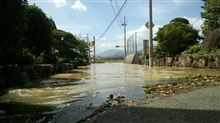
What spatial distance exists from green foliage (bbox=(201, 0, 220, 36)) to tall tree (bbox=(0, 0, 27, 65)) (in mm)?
23467

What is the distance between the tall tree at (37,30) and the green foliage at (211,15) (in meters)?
16.5

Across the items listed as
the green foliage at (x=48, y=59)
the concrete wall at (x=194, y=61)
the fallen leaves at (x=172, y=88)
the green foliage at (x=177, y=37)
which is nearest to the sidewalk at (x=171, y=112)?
the fallen leaves at (x=172, y=88)

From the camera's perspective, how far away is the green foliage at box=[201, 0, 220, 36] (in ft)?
110

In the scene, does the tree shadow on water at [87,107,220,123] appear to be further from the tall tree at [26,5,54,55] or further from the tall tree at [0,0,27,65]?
the tall tree at [26,5,54,55]

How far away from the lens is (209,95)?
29.5ft

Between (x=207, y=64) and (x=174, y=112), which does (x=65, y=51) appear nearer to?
(x=207, y=64)

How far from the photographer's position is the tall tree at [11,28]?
12672mm

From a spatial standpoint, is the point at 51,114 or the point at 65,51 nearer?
the point at 51,114

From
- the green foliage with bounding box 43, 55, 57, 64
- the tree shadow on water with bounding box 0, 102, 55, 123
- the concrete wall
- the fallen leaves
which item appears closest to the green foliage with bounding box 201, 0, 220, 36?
the concrete wall

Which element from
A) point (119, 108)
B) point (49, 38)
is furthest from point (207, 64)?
point (119, 108)

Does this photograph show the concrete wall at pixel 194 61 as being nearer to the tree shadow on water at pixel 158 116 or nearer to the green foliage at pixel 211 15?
the green foliage at pixel 211 15

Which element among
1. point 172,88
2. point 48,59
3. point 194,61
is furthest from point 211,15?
point 172,88

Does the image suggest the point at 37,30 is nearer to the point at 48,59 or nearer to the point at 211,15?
the point at 48,59

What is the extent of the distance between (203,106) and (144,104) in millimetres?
1242
